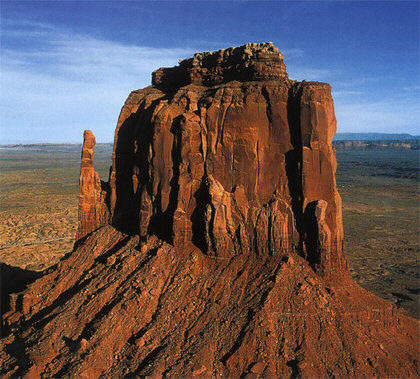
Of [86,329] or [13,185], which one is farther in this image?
[13,185]

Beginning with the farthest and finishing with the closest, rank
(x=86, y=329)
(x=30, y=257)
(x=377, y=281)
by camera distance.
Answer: (x=30, y=257) → (x=377, y=281) → (x=86, y=329)

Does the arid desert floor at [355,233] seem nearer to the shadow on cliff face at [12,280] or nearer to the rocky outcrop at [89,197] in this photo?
the shadow on cliff face at [12,280]

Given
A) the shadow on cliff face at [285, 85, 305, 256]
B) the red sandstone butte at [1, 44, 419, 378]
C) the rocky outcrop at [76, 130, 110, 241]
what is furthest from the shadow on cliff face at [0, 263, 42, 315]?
the shadow on cliff face at [285, 85, 305, 256]

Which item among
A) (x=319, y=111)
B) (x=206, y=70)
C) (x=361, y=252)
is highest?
(x=206, y=70)

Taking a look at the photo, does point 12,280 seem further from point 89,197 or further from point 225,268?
point 225,268

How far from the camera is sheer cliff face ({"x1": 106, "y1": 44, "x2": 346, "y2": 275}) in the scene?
54.8 feet

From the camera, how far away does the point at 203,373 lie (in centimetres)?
1350

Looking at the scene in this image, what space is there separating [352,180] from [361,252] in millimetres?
73393

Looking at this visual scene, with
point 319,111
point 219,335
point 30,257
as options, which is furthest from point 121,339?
point 30,257

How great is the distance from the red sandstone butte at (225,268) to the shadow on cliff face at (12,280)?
16.0 feet

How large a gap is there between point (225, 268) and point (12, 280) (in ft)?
54.8

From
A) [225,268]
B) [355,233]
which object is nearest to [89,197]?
[225,268]

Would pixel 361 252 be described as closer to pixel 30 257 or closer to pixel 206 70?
pixel 206 70

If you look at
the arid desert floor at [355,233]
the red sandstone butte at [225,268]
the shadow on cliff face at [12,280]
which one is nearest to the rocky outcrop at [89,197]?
the red sandstone butte at [225,268]
